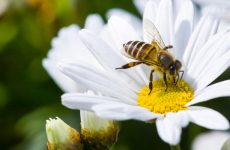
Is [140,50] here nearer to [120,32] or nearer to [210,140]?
[120,32]

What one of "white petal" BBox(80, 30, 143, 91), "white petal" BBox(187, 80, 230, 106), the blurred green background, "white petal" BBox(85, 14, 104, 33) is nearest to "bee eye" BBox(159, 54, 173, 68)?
"white petal" BBox(80, 30, 143, 91)

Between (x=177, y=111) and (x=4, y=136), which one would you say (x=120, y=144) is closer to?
(x=4, y=136)

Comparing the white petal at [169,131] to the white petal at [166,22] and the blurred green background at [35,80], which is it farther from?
the blurred green background at [35,80]

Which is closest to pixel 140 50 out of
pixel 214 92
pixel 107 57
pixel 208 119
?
pixel 107 57

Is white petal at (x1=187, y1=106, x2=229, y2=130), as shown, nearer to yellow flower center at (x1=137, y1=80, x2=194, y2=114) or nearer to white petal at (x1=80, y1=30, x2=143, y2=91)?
yellow flower center at (x1=137, y1=80, x2=194, y2=114)

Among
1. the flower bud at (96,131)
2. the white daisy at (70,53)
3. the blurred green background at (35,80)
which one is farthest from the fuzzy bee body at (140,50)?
the blurred green background at (35,80)

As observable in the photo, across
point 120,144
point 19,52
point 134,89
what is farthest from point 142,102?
point 19,52

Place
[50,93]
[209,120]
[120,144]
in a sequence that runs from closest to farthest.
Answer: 1. [209,120]
2. [120,144]
3. [50,93]
